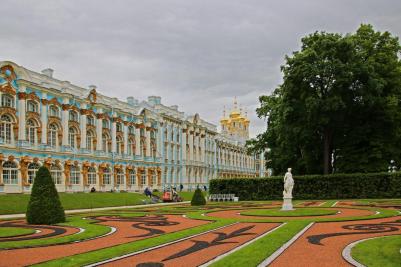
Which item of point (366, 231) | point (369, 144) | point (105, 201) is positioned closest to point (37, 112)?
point (105, 201)

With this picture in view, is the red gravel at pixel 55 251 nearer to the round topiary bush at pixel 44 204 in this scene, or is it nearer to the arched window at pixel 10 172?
the round topiary bush at pixel 44 204

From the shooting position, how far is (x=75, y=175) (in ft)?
190

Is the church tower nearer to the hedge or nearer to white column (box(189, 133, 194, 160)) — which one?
white column (box(189, 133, 194, 160))

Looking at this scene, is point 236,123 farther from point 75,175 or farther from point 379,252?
point 379,252

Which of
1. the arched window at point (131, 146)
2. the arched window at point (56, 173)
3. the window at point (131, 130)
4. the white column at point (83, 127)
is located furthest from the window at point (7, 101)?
the window at point (131, 130)

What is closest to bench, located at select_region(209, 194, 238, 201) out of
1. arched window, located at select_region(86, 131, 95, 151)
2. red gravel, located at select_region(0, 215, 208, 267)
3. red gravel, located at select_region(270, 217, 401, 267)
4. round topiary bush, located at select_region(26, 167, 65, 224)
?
arched window, located at select_region(86, 131, 95, 151)

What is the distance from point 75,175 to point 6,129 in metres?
11.8

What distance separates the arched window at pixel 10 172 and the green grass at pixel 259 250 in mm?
37835

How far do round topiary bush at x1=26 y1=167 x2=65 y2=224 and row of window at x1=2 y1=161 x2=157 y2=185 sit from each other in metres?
27.7

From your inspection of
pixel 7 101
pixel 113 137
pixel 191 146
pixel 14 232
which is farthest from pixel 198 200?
pixel 191 146

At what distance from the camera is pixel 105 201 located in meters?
44.5

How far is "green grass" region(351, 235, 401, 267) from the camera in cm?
1083

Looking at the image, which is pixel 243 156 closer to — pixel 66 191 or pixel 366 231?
pixel 66 191

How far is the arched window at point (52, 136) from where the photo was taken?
5461 centimetres
